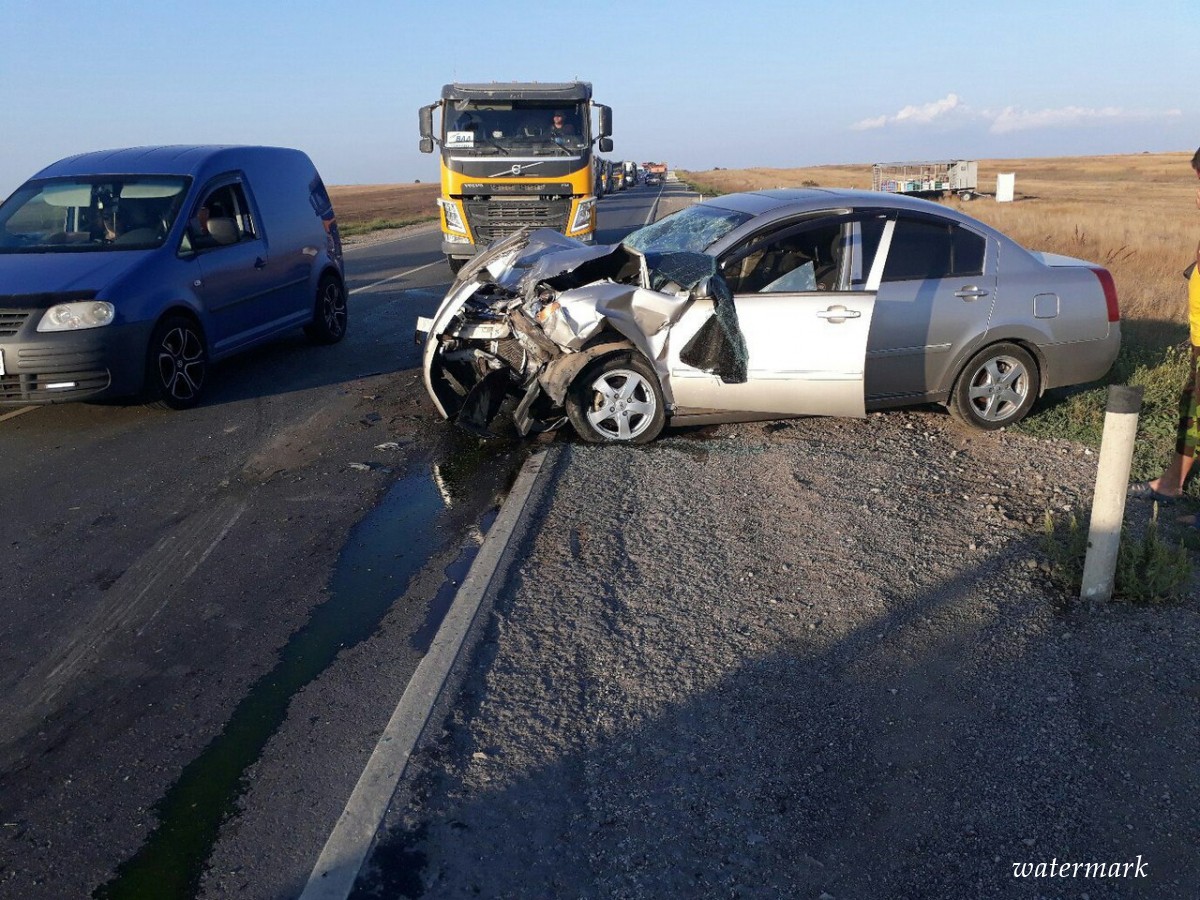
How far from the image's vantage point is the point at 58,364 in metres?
7.41

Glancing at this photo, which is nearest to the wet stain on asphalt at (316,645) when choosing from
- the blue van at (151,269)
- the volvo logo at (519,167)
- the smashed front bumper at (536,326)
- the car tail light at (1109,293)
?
the smashed front bumper at (536,326)

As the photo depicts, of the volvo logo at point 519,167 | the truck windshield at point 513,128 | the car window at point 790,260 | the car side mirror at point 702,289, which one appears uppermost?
the truck windshield at point 513,128

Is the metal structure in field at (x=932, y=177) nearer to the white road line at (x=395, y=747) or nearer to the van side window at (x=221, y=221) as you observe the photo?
the van side window at (x=221, y=221)

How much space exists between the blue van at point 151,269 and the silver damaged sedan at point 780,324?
7.59 ft

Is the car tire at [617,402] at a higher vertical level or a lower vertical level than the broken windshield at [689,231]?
lower

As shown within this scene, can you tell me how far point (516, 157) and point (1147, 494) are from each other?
37.9 ft

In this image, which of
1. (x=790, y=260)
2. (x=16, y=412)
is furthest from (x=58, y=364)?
(x=790, y=260)

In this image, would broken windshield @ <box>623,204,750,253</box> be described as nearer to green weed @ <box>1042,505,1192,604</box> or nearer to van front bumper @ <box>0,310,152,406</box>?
green weed @ <box>1042,505,1192,604</box>

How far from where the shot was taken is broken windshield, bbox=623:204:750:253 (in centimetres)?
711

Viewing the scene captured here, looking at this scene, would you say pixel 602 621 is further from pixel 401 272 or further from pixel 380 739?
pixel 401 272

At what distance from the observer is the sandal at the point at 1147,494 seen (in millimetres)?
5996

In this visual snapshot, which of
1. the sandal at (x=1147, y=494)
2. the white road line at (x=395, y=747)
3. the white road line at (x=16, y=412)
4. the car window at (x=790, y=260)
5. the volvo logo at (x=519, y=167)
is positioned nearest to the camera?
the white road line at (x=395, y=747)

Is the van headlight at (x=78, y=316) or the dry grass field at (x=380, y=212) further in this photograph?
the dry grass field at (x=380, y=212)

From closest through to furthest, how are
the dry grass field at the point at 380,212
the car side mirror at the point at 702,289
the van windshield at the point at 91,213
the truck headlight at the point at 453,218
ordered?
the car side mirror at the point at 702,289, the van windshield at the point at 91,213, the truck headlight at the point at 453,218, the dry grass field at the point at 380,212
